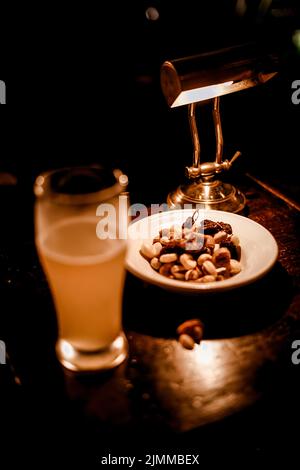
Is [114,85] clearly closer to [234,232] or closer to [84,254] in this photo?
[234,232]

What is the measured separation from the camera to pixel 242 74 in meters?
1.52

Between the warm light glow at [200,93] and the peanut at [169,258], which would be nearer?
the peanut at [169,258]

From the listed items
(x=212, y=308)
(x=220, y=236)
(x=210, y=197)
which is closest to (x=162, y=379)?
Answer: (x=212, y=308)

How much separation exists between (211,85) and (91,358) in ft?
3.01

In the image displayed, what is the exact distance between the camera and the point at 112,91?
2486 millimetres

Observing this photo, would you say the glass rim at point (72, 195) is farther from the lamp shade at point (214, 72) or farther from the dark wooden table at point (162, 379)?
the lamp shade at point (214, 72)

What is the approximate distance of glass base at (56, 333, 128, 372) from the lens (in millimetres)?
1024

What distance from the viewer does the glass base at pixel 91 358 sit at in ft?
3.36

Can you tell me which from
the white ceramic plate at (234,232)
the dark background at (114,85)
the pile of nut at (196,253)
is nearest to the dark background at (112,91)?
the dark background at (114,85)

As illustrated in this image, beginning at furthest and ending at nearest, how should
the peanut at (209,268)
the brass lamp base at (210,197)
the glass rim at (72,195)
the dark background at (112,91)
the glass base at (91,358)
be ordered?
the dark background at (112,91) → the brass lamp base at (210,197) → the peanut at (209,268) → the glass base at (91,358) → the glass rim at (72,195)

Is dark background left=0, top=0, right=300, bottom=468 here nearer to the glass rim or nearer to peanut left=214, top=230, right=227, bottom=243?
peanut left=214, top=230, right=227, bottom=243
